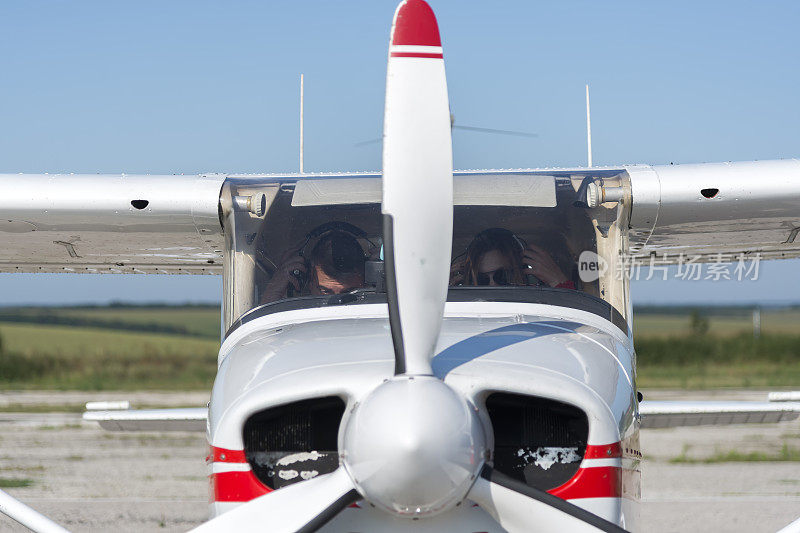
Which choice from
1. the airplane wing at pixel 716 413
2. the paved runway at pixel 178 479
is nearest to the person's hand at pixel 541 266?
the airplane wing at pixel 716 413

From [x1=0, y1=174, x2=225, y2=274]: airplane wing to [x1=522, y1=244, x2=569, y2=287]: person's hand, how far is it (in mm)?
1772

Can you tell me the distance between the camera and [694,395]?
18.3 metres

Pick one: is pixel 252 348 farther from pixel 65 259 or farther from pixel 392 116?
pixel 65 259

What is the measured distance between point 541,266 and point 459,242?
38 cm

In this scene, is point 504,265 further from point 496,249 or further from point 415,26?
point 415,26

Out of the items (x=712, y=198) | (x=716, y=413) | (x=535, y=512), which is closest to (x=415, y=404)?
(x=535, y=512)

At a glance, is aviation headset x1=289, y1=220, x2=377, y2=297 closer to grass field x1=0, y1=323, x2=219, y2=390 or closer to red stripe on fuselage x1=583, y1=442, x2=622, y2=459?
red stripe on fuselage x1=583, y1=442, x2=622, y2=459

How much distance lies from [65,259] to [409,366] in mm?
4408

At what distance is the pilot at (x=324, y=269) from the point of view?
4.12m

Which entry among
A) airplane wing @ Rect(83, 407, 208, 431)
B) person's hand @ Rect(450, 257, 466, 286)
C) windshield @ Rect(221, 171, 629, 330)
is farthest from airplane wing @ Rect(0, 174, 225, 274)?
person's hand @ Rect(450, 257, 466, 286)

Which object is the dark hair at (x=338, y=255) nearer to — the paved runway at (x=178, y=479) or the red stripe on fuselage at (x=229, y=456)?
the red stripe on fuselage at (x=229, y=456)

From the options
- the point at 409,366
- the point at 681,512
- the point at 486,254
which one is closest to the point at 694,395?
the point at 681,512

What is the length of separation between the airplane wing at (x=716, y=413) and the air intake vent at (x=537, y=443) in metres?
3.06

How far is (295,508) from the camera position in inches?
118
